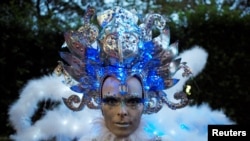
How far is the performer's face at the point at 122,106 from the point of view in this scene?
8.96 feet

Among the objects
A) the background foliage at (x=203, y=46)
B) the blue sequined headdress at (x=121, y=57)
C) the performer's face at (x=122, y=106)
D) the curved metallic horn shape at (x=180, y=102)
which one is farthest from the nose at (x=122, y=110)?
the background foliage at (x=203, y=46)

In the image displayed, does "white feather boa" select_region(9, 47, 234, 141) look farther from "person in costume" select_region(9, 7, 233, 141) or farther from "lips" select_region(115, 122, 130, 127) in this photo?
"lips" select_region(115, 122, 130, 127)

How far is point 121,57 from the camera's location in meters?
2.79

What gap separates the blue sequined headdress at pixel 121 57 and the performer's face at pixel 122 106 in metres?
0.06

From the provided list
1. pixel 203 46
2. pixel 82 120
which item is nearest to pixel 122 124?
pixel 82 120

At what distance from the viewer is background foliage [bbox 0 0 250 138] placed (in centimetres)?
642

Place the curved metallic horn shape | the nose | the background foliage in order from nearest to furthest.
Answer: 1. the nose
2. the curved metallic horn shape
3. the background foliage

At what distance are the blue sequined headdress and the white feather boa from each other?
6.6 inches

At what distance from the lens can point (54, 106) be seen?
373 cm

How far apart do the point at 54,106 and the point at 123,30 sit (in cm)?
113

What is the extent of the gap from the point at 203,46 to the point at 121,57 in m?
3.93

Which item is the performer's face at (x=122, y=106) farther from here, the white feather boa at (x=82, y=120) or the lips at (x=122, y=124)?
the white feather boa at (x=82, y=120)

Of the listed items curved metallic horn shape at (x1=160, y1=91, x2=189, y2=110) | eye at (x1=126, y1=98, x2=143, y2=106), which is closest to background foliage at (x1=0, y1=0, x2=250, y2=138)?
curved metallic horn shape at (x1=160, y1=91, x2=189, y2=110)

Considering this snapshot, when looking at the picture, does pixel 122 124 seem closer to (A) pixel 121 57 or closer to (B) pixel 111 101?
(B) pixel 111 101
